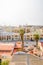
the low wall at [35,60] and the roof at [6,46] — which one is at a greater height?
the roof at [6,46]

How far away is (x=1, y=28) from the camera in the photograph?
7.25 ft

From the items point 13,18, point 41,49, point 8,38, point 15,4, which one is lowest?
point 41,49

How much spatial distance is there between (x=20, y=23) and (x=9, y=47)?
0.39 m

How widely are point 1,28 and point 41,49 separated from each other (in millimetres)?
659

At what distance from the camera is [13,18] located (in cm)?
222

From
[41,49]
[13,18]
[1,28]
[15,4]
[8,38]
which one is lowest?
[41,49]

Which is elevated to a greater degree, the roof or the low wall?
the roof

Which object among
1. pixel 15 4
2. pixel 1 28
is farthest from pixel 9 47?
pixel 15 4

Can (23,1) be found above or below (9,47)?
above

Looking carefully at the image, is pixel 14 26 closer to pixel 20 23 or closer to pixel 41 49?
pixel 20 23

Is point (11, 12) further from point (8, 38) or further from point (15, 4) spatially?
point (8, 38)

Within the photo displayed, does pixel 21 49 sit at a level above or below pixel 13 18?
below

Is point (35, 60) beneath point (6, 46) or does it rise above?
beneath

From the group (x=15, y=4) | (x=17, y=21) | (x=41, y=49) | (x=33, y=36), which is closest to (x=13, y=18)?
(x=17, y=21)
